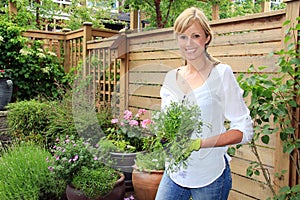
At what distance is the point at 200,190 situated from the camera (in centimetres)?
131

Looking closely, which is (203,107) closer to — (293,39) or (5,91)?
(293,39)

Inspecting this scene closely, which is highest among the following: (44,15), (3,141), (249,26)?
(44,15)

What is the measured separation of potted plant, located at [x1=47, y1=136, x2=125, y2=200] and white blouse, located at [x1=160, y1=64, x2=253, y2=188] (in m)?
1.29

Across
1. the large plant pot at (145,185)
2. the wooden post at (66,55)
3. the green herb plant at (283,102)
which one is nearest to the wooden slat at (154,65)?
the green herb plant at (283,102)

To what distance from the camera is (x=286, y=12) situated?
6.66 feet

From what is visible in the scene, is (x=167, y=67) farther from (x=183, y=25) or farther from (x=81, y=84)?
(x=81, y=84)

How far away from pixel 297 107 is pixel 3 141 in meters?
3.46

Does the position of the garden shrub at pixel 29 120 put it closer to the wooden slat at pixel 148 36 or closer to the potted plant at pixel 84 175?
the potted plant at pixel 84 175

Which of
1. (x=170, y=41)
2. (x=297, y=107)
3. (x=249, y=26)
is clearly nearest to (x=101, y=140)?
(x=170, y=41)

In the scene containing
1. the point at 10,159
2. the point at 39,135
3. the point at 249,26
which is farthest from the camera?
the point at 39,135

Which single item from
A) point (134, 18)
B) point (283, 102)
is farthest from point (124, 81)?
point (134, 18)

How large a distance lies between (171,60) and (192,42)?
8 centimetres

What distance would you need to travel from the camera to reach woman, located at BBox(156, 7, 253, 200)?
0.87 meters

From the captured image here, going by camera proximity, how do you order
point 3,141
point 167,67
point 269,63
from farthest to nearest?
point 3,141 < point 269,63 < point 167,67
